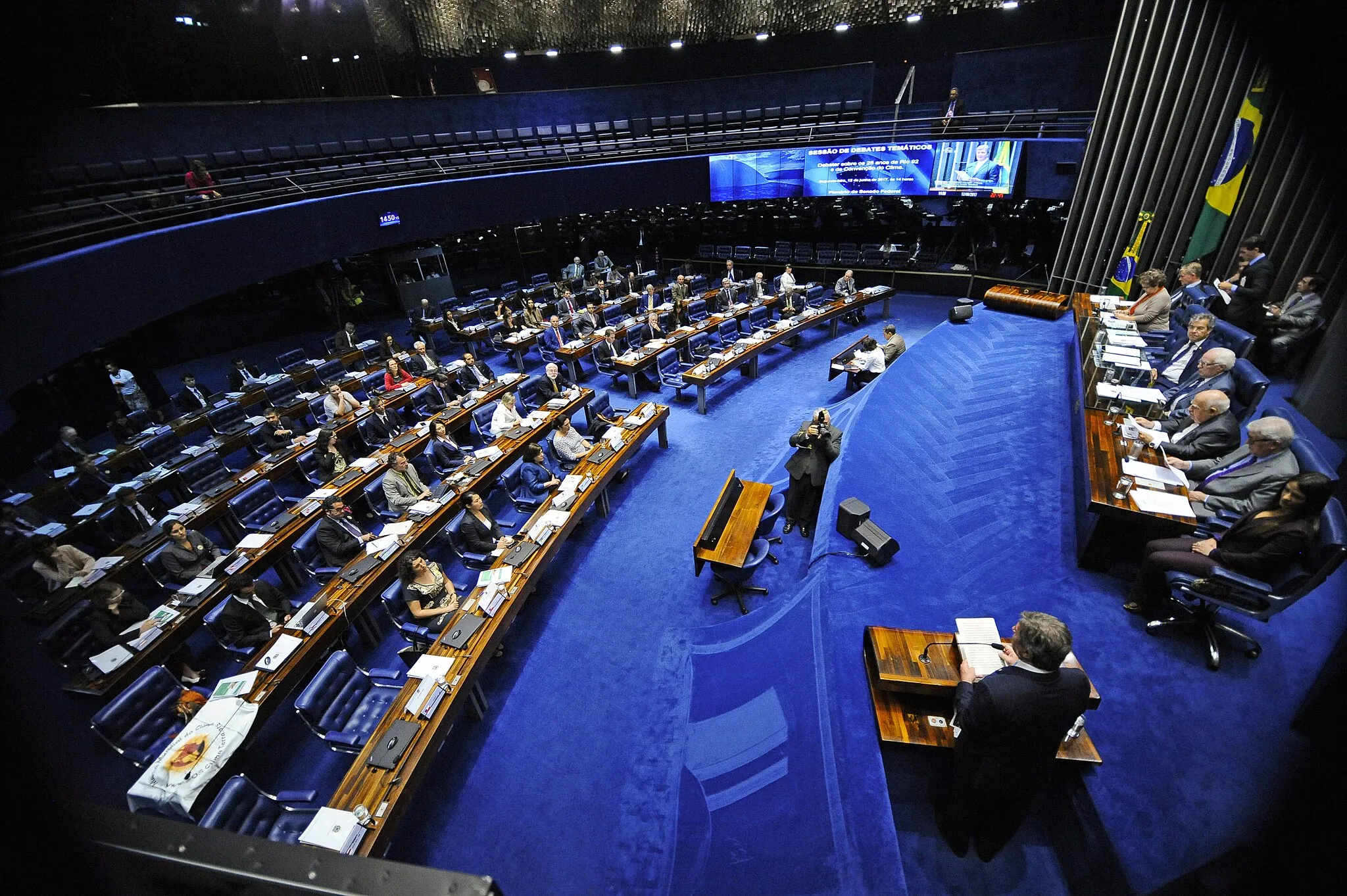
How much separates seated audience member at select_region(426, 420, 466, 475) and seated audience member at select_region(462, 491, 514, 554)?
1778 mm

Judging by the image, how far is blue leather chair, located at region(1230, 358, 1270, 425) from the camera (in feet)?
15.2

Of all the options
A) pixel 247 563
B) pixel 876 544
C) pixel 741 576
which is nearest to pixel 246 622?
pixel 247 563

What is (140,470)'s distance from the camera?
777cm

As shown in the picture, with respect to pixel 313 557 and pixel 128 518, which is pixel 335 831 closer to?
pixel 313 557

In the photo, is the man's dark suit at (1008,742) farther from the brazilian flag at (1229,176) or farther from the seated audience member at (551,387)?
the brazilian flag at (1229,176)

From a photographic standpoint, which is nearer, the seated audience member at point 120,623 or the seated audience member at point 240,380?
the seated audience member at point 120,623

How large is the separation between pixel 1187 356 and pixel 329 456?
1037 centimetres

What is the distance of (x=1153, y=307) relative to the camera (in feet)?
21.9

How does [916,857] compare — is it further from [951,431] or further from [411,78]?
[411,78]

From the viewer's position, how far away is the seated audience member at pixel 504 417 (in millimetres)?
8164

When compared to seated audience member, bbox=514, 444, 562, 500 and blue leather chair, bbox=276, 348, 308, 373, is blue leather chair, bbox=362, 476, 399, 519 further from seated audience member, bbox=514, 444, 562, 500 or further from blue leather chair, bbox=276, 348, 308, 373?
blue leather chair, bbox=276, 348, 308, 373

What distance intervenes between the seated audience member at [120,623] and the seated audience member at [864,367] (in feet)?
32.1

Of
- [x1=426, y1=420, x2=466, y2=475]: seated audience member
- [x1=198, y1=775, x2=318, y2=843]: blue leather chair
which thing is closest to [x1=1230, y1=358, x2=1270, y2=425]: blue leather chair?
[x1=198, y1=775, x2=318, y2=843]: blue leather chair

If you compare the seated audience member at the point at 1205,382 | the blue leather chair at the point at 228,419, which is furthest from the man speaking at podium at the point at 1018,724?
the blue leather chair at the point at 228,419
